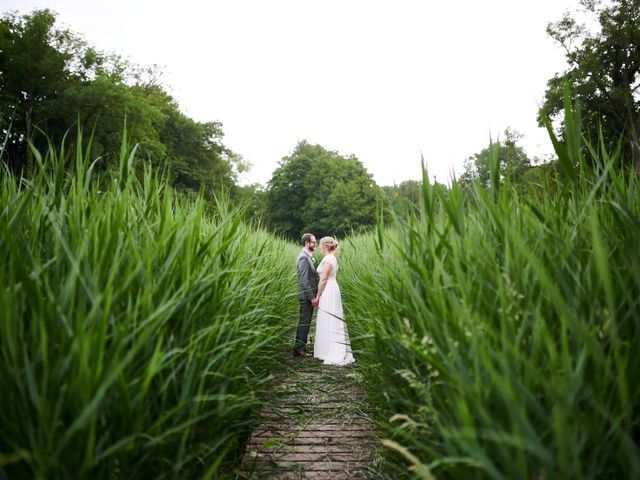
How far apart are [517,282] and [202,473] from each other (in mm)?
1549

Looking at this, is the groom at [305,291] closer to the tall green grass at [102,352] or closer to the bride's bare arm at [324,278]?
the bride's bare arm at [324,278]

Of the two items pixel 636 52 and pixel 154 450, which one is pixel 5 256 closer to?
pixel 154 450

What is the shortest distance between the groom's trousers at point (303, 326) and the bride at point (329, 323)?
0.16m

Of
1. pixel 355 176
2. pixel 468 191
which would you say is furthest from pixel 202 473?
pixel 355 176

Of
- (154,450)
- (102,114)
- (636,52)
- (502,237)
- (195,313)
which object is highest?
(636,52)

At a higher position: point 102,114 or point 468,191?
point 102,114

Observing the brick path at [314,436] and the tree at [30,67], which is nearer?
the brick path at [314,436]

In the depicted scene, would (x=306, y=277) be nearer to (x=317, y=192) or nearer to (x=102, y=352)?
(x=102, y=352)

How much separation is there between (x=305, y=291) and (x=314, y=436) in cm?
311

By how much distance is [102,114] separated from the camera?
72.0ft

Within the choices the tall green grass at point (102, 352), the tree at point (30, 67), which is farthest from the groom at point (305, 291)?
the tree at point (30, 67)

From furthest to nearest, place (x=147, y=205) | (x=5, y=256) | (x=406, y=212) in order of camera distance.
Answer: (x=406, y=212) < (x=147, y=205) < (x=5, y=256)

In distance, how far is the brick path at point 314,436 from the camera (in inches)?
84.9

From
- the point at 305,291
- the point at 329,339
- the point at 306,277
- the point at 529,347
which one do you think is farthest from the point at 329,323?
the point at 529,347
